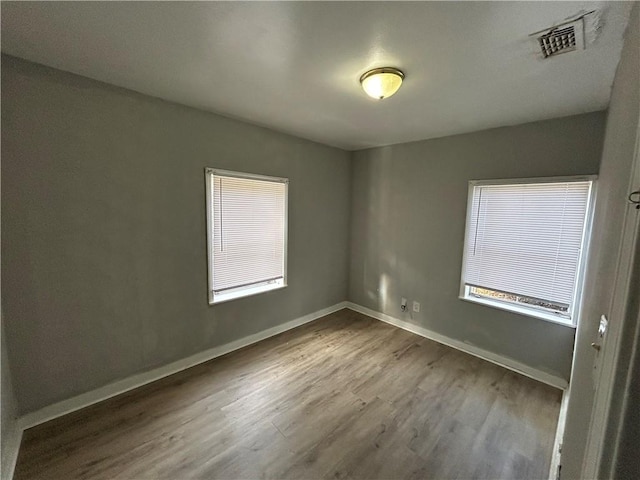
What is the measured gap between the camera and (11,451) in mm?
1560

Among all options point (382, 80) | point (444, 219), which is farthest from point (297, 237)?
point (382, 80)

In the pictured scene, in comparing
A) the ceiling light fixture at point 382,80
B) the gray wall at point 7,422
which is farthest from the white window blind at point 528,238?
the gray wall at point 7,422

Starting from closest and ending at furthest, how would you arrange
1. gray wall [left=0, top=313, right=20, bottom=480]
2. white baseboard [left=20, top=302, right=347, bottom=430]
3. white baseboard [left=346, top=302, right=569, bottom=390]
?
gray wall [left=0, top=313, right=20, bottom=480]
white baseboard [left=20, top=302, right=347, bottom=430]
white baseboard [left=346, top=302, right=569, bottom=390]

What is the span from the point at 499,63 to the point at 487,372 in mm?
2622

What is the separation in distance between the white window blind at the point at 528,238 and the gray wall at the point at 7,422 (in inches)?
148

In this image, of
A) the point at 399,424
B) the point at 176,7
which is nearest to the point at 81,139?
the point at 176,7

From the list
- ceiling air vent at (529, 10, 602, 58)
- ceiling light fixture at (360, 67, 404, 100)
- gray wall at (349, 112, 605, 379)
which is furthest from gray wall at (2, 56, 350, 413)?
ceiling air vent at (529, 10, 602, 58)

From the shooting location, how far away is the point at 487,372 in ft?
8.38

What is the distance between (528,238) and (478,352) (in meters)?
1.32

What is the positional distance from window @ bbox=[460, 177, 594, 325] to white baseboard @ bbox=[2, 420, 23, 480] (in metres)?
3.72

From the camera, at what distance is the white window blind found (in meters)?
2.27

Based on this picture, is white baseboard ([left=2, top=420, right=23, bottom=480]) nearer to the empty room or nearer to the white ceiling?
the empty room

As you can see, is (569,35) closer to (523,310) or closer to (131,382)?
(523,310)

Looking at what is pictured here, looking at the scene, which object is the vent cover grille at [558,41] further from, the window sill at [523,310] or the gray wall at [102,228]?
the gray wall at [102,228]
